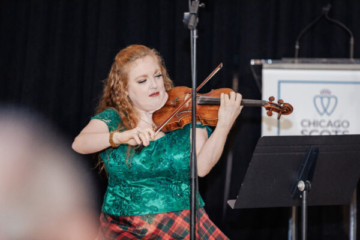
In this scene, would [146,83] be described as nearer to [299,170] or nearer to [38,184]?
[299,170]

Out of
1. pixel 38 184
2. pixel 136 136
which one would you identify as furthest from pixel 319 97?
Answer: pixel 38 184

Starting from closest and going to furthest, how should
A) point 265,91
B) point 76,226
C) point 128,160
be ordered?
point 128,160, point 265,91, point 76,226

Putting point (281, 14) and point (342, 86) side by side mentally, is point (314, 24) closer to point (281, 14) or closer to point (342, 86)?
point (281, 14)

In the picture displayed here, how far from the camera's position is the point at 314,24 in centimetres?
286

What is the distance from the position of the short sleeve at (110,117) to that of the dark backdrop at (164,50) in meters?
0.96

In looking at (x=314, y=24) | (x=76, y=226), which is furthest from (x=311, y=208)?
(x=76, y=226)

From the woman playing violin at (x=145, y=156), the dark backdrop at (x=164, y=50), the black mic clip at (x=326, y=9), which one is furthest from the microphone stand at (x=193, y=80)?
the black mic clip at (x=326, y=9)

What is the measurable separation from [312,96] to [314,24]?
816 mm

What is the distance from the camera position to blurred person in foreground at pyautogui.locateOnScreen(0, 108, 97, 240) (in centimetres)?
265

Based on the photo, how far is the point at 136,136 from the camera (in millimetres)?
1355

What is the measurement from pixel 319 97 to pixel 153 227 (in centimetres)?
124

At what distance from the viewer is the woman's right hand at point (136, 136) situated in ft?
4.38

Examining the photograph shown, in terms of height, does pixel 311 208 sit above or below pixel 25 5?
below

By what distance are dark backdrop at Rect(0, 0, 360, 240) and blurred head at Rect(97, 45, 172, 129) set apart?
3.11 ft
